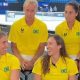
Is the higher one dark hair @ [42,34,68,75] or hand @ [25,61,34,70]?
dark hair @ [42,34,68,75]

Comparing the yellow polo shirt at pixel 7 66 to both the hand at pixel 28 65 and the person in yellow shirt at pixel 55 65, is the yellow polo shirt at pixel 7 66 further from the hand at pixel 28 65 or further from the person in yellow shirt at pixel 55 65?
the hand at pixel 28 65

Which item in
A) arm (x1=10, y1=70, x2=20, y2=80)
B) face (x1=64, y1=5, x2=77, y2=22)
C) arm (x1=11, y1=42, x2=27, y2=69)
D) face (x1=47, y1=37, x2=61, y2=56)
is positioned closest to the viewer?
arm (x1=10, y1=70, x2=20, y2=80)

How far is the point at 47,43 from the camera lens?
379 centimetres

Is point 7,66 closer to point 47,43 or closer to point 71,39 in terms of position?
point 47,43

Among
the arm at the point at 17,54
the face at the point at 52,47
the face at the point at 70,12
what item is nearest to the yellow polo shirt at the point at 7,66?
the face at the point at 52,47

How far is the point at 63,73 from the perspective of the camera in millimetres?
3688

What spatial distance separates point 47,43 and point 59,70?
327mm

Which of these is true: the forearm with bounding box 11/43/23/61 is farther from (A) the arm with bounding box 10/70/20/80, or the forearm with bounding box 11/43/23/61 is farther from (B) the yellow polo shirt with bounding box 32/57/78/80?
(A) the arm with bounding box 10/70/20/80

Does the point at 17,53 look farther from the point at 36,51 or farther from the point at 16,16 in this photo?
the point at 16,16

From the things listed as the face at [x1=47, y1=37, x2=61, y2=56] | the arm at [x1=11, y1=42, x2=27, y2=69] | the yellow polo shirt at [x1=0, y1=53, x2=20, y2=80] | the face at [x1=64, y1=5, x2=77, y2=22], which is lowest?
the arm at [x1=11, y1=42, x2=27, y2=69]

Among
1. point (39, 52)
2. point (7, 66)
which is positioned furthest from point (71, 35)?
point (7, 66)

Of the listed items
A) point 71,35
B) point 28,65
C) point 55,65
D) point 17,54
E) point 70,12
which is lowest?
point 28,65

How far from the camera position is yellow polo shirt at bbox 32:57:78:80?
12.1ft

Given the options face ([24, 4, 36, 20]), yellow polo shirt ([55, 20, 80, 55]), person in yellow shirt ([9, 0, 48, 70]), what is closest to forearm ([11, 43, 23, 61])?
person in yellow shirt ([9, 0, 48, 70])
